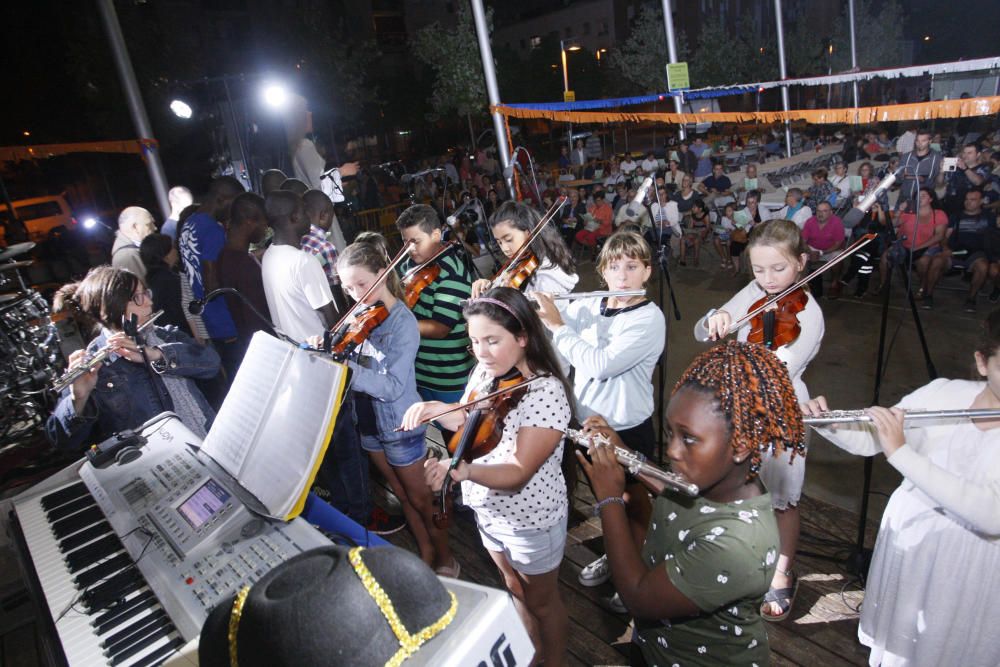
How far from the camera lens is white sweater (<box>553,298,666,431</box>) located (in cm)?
254

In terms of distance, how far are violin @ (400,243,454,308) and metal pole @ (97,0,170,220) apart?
4688mm

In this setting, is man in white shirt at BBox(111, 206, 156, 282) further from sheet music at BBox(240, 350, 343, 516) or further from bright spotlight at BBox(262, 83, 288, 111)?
sheet music at BBox(240, 350, 343, 516)

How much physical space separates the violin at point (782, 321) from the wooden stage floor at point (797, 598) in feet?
4.14

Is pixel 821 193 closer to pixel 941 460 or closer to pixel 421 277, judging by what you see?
pixel 421 277

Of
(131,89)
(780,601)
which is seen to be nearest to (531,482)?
(780,601)

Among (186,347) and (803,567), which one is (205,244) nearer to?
(186,347)

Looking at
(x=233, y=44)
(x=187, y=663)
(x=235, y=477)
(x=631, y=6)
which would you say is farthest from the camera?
(x=631, y=6)

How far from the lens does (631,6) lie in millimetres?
42969

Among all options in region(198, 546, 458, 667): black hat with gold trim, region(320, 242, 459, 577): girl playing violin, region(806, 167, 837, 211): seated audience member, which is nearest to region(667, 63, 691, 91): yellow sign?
region(806, 167, 837, 211): seated audience member

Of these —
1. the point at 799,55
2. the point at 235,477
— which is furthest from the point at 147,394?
the point at 799,55

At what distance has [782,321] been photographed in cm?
253

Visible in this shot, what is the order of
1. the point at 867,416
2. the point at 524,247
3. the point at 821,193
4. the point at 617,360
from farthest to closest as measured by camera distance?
the point at 821,193 < the point at 524,247 < the point at 617,360 < the point at 867,416

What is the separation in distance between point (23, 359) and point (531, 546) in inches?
248

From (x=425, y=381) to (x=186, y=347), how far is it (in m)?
1.27
